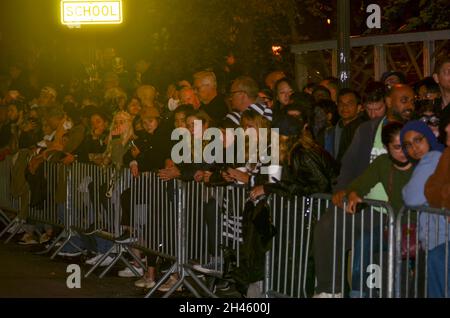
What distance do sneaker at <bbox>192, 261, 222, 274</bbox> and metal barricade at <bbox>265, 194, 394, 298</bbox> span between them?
0.93 meters

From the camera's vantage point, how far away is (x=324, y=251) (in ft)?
27.4

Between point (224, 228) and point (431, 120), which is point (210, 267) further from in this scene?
point (431, 120)

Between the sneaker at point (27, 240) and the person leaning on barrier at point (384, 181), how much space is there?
7.49m

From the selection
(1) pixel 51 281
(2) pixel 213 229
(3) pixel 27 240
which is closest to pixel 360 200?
(2) pixel 213 229

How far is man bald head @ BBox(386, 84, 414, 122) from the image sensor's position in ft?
29.9

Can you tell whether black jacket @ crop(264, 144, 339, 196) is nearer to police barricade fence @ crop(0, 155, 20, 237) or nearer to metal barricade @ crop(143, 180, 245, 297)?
metal barricade @ crop(143, 180, 245, 297)

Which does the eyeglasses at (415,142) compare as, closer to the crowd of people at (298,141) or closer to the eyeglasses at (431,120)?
the crowd of people at (298,141)

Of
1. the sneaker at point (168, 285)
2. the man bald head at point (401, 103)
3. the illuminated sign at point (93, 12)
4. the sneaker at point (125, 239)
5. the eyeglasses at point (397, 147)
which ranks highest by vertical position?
the illuminated sign at point (93, 12)

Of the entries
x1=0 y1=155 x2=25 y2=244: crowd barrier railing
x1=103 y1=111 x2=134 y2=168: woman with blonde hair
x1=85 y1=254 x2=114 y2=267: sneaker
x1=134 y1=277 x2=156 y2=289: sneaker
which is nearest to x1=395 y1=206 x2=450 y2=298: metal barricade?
x1=134 y1=277 x2=156 y2=289: sneaker

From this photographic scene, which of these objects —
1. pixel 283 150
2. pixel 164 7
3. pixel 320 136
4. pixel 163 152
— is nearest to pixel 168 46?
pixel 164 7

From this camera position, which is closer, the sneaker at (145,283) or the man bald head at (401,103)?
the man bald head at (401,103)

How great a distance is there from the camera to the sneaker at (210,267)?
1008 centimetres

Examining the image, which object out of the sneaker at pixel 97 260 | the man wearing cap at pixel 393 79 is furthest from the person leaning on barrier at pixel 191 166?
the sneaker at pixel 97 260
